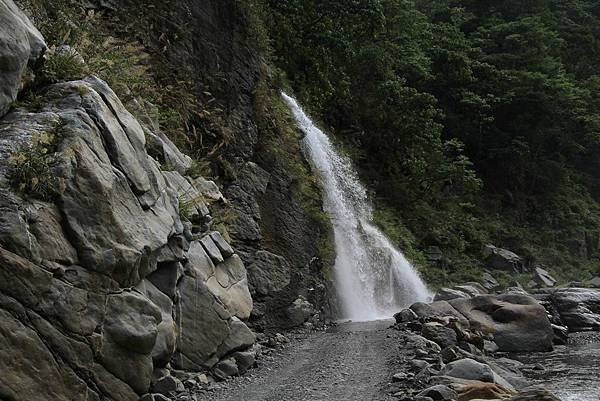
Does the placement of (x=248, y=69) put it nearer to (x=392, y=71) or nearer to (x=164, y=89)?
(x=164, y=89)

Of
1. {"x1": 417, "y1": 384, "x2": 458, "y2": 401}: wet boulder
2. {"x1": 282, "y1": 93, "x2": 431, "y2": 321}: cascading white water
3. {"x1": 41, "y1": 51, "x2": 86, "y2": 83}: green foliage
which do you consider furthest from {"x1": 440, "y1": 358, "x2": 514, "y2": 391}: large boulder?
{"x1": 282, "y1": 93, "x2": 431, "y2": 321}: cascading white water

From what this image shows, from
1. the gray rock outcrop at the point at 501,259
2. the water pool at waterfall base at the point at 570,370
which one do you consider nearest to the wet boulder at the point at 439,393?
the water pool at waterfall base at the point at 570,370

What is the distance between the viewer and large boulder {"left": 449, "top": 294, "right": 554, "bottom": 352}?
14.2 m

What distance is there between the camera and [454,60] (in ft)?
99.9

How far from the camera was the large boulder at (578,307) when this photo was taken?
712 inches

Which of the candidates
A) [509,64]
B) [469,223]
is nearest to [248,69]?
[469,223]

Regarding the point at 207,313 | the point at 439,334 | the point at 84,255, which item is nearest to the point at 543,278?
the point at 439,334

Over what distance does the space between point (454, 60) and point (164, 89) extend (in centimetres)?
2148

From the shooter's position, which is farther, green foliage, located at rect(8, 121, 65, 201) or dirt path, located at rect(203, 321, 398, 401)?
dirt path, located at rect(203, 321, 398, 401)

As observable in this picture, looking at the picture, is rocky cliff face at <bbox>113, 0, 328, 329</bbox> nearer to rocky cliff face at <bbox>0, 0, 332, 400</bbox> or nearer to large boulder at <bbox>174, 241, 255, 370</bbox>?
rocky cliff face at <bbox>0, 0, 332, 400</bbox>

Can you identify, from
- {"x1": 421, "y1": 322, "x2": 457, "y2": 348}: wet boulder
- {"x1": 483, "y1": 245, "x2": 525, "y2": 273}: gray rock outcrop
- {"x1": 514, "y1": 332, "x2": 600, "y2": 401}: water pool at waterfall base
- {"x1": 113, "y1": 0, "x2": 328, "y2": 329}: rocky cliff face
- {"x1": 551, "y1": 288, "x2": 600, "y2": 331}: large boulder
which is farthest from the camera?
{"x1": 483, "y1": 245, "x2": 525, "y2": 273}: gray rock outcrop

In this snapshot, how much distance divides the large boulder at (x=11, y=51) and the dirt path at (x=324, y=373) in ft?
14.2

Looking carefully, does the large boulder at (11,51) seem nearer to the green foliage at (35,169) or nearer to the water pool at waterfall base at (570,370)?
the green foliage at (35,169)

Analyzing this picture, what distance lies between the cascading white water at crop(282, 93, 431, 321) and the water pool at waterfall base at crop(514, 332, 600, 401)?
191 inches
